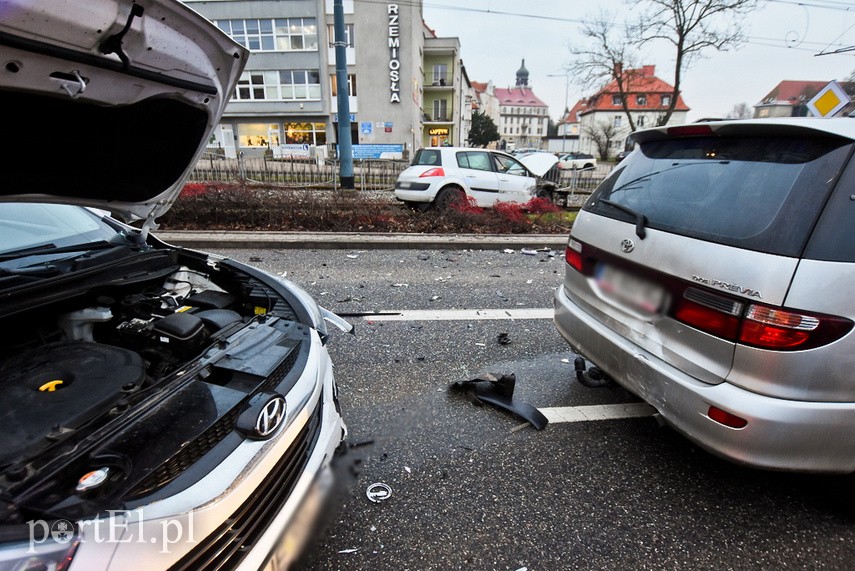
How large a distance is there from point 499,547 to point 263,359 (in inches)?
51.1

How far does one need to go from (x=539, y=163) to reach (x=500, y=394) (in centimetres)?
869

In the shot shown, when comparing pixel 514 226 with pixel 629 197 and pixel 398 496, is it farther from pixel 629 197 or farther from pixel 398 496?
pixel 398 496

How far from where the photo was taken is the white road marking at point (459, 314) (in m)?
4.39

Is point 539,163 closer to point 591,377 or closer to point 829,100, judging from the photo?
point 829,100

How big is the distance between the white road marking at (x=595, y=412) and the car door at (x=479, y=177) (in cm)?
723

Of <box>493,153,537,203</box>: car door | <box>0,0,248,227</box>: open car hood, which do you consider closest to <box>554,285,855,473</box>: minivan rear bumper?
<box>0,0,248,227</box>: open car hood

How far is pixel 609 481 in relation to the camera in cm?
229

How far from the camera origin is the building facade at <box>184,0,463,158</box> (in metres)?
31.3

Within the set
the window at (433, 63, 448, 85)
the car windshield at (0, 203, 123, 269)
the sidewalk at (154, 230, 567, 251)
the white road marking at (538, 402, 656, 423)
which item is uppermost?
the window at (433, 63, 448, 85)

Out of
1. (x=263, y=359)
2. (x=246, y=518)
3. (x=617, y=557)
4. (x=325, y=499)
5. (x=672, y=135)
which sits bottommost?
(x=617, y=557)

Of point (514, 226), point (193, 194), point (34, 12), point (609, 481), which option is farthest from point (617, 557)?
point (193, 194)

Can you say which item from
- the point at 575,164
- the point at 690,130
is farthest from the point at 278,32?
the point at 690,130

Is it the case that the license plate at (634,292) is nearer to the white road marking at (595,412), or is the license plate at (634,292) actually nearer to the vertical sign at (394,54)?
the white road marking at (595,412)

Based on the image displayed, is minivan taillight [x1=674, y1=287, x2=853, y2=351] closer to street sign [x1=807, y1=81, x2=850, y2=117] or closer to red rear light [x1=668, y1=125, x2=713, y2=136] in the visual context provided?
red rear light [x1=668, y1=125, x2=713, y2=136]
